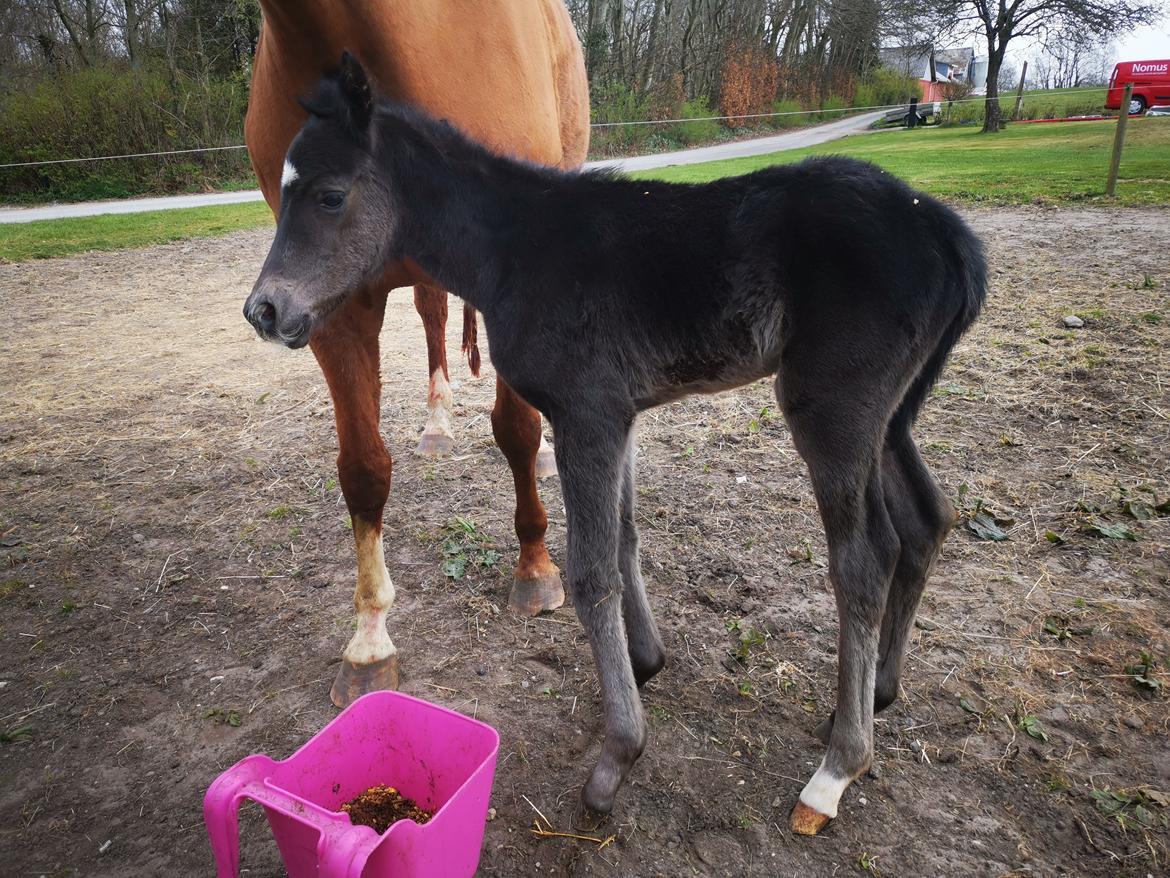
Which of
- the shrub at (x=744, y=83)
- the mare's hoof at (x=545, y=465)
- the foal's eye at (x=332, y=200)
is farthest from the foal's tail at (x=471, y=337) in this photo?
the shrub at (x=744, y=83)

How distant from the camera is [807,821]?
78.0 inches

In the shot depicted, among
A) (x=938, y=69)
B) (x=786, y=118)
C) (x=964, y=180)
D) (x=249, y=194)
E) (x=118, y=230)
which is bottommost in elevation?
(x=118, y=230)

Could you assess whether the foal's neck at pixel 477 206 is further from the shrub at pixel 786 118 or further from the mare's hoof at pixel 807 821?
the shrub at pixel 786 118

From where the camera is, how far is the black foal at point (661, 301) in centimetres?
185

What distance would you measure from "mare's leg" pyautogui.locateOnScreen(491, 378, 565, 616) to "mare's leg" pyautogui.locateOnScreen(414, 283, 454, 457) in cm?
146

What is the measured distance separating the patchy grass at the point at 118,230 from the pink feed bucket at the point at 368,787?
11.0m

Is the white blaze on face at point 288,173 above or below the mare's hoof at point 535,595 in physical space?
above

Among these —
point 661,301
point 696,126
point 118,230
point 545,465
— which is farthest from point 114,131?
point 661,301

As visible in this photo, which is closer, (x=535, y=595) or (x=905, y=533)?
(x=905, y=533)

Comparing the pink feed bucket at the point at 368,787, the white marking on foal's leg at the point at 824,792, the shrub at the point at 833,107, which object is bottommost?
the white marking on foal's leg at the point at 824,792

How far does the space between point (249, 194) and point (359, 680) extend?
1698cm

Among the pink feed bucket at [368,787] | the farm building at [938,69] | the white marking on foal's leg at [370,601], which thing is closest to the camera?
the pink feed bucket at [368,787]

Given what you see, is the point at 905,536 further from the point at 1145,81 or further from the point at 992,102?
the point at 1145,81

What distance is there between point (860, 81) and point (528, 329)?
157 feet
